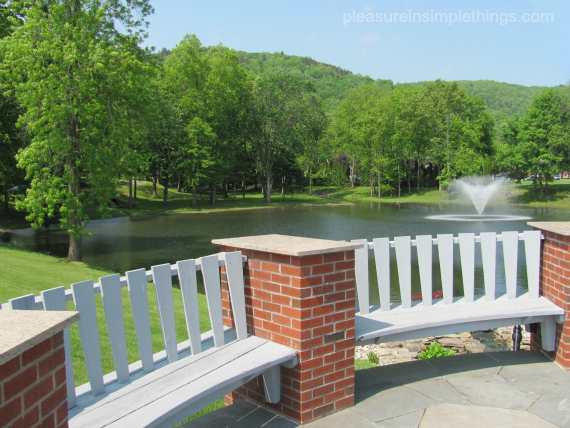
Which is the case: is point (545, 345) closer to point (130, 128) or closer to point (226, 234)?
point (130, 128)

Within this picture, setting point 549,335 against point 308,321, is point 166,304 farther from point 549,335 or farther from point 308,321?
point 549,335

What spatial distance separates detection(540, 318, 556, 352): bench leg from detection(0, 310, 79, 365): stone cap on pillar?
4.25m

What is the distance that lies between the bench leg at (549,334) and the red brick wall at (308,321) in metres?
2.17

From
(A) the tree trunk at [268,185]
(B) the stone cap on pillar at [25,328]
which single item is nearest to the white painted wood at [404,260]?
(B) the stone cap on pillar at [25,328]

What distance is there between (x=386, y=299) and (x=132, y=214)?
32.5m

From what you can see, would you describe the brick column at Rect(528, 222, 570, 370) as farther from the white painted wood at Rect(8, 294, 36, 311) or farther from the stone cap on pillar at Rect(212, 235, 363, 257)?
the white painted wood at Rect(8, 294, 36, 311)

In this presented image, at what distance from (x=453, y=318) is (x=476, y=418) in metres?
0.96

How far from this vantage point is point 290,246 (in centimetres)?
342

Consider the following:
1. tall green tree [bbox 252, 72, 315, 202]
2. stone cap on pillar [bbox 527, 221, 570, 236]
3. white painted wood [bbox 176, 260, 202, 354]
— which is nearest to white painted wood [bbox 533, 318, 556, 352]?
stone cap on pillar [bbox 527, 221, 570, 236]

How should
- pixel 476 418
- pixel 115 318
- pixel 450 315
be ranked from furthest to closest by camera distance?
1. pixel 450 315
2. pixel 476 418
3. pixel 115 318

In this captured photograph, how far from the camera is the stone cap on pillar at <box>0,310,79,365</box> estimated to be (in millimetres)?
1613

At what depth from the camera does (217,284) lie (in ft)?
11.1

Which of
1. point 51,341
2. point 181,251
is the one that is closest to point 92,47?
point 181,251

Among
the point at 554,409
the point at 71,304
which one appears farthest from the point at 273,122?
the point at 554,409
